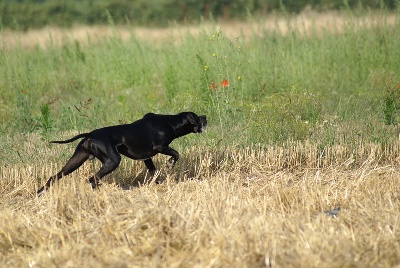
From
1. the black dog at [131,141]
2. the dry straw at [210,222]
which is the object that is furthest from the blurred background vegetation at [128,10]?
the dry straw at [210,222]

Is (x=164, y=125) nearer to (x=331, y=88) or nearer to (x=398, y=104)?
(x=398, y=104)

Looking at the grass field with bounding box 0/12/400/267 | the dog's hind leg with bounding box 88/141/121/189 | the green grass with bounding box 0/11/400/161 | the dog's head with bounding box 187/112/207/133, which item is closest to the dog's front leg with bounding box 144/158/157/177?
the grass field with bounding box 0/12/400/267

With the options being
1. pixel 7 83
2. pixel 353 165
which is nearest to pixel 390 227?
pixel 353 165

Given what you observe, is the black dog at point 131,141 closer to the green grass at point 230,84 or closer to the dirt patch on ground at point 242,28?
the green grass at point 230,84

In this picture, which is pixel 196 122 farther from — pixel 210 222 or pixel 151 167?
pixel 210 222

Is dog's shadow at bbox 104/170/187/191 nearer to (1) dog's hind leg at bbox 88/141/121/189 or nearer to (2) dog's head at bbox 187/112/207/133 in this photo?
(2) dog's head at bbox 187/112/207/133

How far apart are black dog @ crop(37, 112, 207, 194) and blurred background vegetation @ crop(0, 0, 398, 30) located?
14.5 m

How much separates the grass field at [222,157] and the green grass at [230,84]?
0.13 ft

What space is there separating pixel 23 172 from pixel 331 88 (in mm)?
6265

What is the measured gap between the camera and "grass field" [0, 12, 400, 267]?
5016mm

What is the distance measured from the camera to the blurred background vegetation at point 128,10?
76.3 feet

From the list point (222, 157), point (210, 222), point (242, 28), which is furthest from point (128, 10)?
point (210, 222)

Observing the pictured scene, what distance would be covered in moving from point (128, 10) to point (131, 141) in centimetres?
2135

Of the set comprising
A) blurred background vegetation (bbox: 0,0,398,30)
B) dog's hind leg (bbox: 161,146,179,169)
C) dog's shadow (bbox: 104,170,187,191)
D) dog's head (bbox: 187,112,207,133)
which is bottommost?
blurred background vegetation (bbox: 0,0,398,30)
